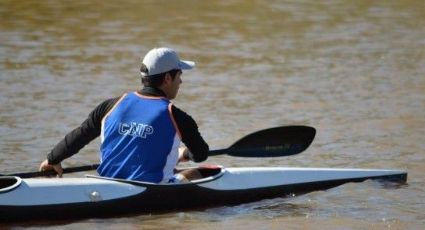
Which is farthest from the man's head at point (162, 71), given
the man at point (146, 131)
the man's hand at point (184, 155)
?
the man's hand at point (184, 155)

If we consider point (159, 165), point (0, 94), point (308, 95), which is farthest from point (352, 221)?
point (0, 94)

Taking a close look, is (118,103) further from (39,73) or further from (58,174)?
(39,73)

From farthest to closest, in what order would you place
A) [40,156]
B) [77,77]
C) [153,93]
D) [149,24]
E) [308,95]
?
1. [149,24]
2. [77,77]
3. [308,95]
4. [40,156]
5. [153,93]

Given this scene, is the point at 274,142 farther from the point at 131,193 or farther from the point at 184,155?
the point at 131,193

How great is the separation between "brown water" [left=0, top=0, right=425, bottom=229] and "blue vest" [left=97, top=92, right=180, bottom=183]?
1.39 ft

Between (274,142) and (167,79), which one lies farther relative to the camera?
(274,142)

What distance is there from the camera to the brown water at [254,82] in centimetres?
1020

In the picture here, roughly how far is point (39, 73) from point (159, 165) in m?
7.47

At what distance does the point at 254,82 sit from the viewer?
52.7 ft

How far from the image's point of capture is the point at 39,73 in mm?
16641

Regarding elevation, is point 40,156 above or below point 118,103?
below

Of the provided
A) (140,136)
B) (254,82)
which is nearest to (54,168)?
(140,136)

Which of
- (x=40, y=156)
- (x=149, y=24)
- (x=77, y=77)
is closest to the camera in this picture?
(x=40, y=156)

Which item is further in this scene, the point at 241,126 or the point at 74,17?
the point at 74,17
